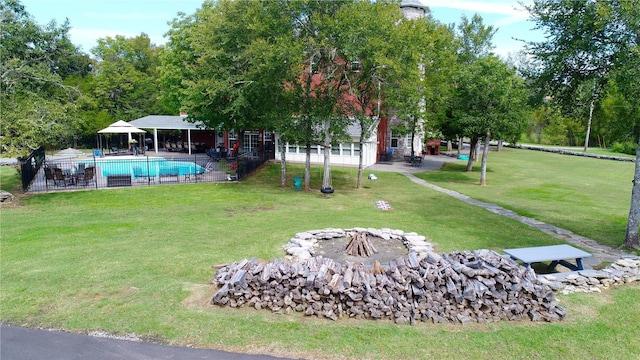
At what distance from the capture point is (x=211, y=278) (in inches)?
334

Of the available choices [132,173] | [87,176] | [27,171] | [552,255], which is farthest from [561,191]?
[27,171]

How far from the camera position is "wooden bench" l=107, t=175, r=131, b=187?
1998 centimetres

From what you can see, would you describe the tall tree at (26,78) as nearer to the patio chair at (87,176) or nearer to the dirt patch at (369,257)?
the patio chair at (87,176)

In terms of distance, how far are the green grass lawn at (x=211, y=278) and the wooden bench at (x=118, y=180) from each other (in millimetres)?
2499

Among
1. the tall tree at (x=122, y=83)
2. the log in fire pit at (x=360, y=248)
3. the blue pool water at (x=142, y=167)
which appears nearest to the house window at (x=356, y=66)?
the log in fire pit at (x=360, y=248)

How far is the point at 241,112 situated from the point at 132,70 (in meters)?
29.0

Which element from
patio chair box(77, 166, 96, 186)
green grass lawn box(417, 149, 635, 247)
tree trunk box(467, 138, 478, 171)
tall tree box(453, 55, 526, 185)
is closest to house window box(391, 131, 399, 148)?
green grass lawn box(417, 149, 635, 247)

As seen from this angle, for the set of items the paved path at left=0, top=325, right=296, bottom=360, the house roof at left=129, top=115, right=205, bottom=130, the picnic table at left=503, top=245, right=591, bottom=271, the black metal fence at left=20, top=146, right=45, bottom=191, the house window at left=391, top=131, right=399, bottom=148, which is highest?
the house roof at left=129, top=115, right=205, bottom=130

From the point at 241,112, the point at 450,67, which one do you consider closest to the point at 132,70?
the point at 241,112

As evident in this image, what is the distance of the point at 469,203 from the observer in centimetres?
1797

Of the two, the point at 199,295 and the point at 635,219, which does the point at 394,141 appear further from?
the point at 199,295

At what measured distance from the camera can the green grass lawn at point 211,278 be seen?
6078 mm

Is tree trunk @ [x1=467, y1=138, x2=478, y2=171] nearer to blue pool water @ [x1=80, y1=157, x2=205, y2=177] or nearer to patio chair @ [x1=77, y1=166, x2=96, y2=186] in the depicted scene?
blue pool water @ [x1=80, y1=157, x2=205, y2=177]

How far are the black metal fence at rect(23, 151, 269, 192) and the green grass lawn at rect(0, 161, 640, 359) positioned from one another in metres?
2.73
